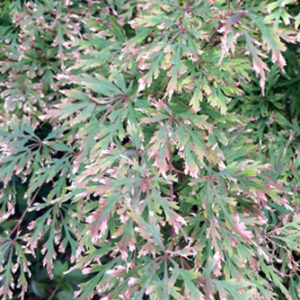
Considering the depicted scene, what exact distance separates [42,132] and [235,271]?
1.40 meters

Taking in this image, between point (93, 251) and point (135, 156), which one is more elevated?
point (135, 156)

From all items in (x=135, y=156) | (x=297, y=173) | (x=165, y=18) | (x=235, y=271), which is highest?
(x=165, y=18)

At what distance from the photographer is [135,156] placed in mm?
1350

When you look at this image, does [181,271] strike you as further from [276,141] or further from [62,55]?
[62,55]

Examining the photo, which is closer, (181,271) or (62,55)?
(181,271)

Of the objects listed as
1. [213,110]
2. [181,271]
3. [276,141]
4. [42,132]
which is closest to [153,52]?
[213,110]

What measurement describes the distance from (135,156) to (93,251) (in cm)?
40

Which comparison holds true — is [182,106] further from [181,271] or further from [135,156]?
[181,271]

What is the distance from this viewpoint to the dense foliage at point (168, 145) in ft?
3.86

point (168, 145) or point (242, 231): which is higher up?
point (168, 145)

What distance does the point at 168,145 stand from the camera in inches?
49.1

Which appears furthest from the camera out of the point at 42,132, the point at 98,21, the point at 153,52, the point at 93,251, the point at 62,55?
the point at 42,132

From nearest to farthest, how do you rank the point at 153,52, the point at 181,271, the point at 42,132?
the point at 181,271
the point at 153,52
the point at 42,132

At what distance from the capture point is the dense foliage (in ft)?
3.86
